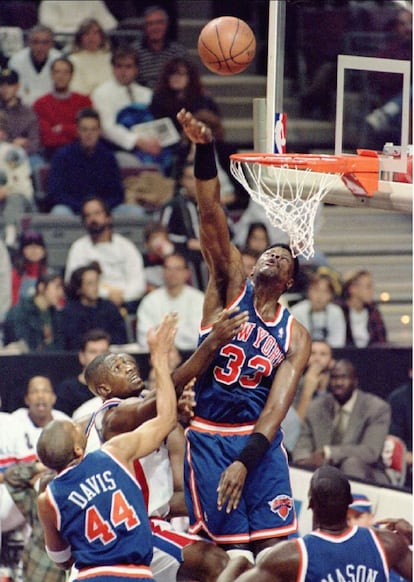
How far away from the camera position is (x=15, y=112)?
12.4 meters

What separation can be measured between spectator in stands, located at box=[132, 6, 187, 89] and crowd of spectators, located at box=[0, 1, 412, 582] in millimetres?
11

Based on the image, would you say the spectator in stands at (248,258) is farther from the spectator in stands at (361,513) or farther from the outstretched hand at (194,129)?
the outstretched hand at (194,129)

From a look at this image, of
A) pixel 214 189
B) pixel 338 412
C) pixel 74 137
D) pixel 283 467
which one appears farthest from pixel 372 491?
pixel 74 137

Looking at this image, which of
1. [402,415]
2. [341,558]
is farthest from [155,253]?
[341,558]

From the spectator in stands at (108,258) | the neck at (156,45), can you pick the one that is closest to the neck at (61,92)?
the neck at (156,45)

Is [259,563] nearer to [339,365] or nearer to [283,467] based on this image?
[283,467]

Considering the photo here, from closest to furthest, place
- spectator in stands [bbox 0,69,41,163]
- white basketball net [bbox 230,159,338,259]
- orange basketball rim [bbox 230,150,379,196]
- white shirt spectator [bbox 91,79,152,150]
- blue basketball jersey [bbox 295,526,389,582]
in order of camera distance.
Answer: blue basketball jersey [bbox 295,526,389,582] → orange basketball rim [bbox 230,150,379,196] → white basketball net [bbox 230,159,338,259] → spectator in stands [bbox 0,69,41,163] → white shirt spectator [bbox 91,79,152,150]

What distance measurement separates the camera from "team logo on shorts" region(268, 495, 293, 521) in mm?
6766

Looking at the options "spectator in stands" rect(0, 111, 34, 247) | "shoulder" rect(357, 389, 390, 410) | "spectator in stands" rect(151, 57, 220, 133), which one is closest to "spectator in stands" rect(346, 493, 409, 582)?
"shoulder" rect(357, 389, 390, 410)

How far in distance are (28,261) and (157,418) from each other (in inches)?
218

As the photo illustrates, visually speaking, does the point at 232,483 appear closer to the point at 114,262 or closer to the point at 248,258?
the point at 248,258

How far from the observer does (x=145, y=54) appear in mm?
13172

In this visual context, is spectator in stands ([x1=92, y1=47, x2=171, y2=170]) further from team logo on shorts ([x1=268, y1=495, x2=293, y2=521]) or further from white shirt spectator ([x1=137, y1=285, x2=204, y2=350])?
team logo on shorts ([x1=268, y1=495, x2=293, y2=521])

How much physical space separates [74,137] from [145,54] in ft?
4.25
